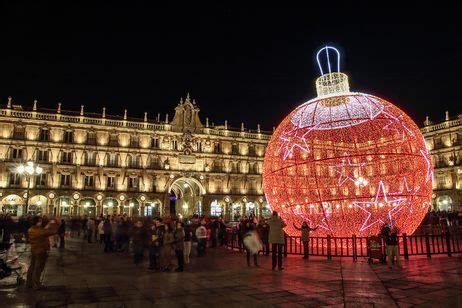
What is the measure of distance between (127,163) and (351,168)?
131 ft

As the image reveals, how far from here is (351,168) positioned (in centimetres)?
1211

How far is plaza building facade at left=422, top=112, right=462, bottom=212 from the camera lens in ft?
152

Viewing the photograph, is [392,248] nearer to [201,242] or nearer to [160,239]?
[160,239]

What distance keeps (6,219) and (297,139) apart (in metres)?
14.6

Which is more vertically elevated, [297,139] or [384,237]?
[297,139]

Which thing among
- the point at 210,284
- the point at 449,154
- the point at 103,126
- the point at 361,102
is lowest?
the point at 210,284

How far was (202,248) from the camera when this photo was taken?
1430 centimetres

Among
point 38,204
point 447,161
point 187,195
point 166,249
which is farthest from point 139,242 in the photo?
point 447,161

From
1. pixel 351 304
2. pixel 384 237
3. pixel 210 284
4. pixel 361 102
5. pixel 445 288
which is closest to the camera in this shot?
pixel 351 304

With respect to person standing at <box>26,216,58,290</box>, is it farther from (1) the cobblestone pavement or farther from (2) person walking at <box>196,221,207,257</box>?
(2) person walking at <box>196,221,207,257</box>

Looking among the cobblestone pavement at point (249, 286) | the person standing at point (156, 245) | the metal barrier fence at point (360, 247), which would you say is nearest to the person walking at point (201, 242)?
the metal barrier fence at point (360, 247)

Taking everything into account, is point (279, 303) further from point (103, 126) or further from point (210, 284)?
point (103, 126)

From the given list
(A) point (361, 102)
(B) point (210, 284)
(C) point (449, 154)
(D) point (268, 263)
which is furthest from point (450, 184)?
(B) point (210, 284)

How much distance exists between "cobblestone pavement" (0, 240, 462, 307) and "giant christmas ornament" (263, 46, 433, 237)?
1.66m
